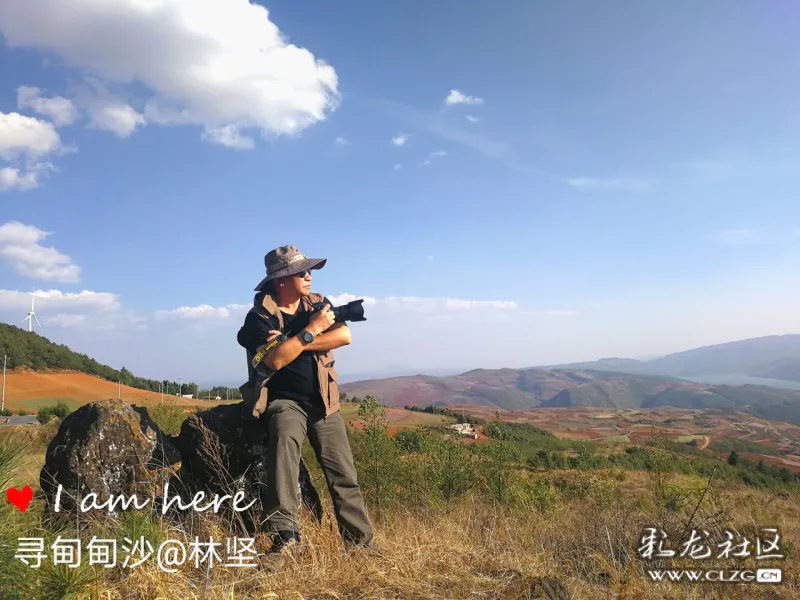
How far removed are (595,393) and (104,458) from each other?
170109mm

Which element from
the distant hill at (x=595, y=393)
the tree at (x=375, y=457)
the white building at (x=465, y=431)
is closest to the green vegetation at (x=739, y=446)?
the white building at (x=465, y=431)

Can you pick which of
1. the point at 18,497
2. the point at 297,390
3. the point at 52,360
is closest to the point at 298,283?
the point at 297,390

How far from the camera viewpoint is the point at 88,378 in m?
51.6

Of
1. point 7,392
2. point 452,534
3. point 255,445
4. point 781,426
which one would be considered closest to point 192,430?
point 255,445

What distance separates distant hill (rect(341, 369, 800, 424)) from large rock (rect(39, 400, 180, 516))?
331 ft

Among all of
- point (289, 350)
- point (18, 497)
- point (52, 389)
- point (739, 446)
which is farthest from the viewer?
point (739, 446)

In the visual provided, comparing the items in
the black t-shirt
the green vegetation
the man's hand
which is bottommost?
the green vegetation

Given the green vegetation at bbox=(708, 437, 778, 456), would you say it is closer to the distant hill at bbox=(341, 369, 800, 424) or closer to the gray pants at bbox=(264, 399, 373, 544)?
the gray pants at bbox=(264, 399, 373, 544)

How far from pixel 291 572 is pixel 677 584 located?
10.2 feet

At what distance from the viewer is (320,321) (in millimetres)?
4184

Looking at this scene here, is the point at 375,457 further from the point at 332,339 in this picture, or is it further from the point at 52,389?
the point at 52,389

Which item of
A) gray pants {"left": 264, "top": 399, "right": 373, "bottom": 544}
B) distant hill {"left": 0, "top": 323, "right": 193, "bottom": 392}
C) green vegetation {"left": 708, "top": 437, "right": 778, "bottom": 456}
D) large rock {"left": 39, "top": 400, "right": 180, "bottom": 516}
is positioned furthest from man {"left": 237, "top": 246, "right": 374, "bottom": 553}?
green vegetation {"left": 708, "top": 437, "right": 778, "bottom": 456}

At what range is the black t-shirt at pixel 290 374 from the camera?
167 inches

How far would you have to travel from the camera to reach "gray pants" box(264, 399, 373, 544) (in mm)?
3746
